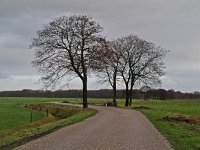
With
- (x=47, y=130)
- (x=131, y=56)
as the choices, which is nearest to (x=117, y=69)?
(x=131, y=56)

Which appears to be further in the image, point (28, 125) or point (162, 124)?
point (28, 125)

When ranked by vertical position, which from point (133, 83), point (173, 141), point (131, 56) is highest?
point (131, 56)

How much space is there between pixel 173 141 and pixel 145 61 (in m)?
58.3

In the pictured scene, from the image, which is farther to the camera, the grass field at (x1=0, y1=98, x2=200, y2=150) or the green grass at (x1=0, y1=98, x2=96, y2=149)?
the green grass at (x1=0, y1=98, x2=96, y2=149)

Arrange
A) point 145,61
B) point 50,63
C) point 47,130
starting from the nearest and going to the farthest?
point 47,130
point 50,63
point 145,61

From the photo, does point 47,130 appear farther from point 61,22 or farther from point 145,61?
point 145,61

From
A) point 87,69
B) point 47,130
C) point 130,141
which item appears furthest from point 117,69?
point 130,141

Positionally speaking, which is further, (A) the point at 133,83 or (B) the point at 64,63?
(A) the point at 133,83

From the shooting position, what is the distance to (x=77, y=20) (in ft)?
181

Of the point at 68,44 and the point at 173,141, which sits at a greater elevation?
the point at 68,44

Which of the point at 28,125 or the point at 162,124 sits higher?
the point at 162,124

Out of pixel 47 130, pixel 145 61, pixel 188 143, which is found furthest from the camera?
pixel 145 61

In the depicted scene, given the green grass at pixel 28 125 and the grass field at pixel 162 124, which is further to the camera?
the green grass at pixel 28 125

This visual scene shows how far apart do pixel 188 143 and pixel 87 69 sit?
39.0 m
